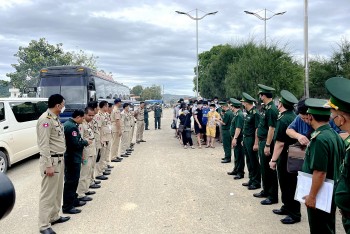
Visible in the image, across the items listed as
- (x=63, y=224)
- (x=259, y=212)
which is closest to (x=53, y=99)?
(x=63, y=224)

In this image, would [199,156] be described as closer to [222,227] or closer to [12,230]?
[222,227]

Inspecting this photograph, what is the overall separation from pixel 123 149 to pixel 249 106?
528cm

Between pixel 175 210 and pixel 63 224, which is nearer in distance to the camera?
pixel 63 224

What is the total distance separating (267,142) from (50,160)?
11.3 ft

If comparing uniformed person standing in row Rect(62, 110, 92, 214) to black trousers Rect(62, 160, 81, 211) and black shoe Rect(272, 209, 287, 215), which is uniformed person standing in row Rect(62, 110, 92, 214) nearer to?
black trousers Rect(62, 160, 81, 211)

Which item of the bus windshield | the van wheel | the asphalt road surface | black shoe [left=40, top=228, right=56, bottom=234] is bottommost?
the asphalt road surface

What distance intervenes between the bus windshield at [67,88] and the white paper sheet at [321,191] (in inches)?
439

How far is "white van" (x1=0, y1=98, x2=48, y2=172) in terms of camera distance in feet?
24.9

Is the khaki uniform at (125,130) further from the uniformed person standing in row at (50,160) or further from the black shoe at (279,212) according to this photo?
the black shoe at (279,212)

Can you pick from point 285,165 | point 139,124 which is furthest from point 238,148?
point 139,124

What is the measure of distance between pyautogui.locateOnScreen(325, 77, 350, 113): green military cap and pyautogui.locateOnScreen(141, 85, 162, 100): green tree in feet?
342

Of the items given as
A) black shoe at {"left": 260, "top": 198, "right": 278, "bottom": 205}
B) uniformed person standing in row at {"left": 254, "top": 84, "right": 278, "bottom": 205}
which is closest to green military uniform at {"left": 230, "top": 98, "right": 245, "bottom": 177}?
uniformed person standing in row at {"left": 254, "top": 84, "right": 278, "bottom": 205}

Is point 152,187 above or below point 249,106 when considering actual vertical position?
below

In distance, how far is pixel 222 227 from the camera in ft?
14.4
